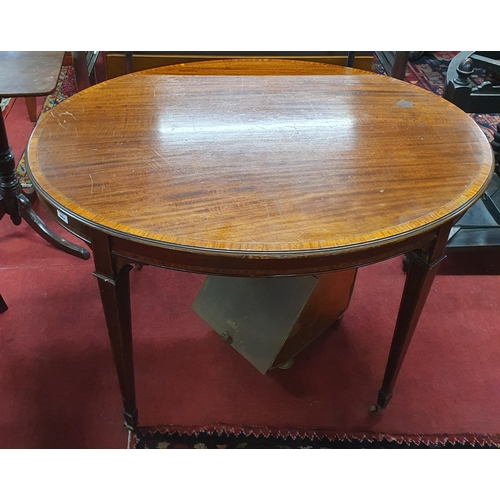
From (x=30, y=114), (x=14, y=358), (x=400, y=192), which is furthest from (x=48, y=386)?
(x=30, y=114)

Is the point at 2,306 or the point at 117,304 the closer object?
the point at 117,304

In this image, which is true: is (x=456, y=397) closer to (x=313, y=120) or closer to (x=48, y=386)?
(x=313, y=120)

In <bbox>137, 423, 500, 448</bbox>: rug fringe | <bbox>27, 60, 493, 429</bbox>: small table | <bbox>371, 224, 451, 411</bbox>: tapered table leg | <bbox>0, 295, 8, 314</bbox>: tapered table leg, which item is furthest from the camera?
<bbox>0, 295, 8, 314</bbox>: tapered table leg

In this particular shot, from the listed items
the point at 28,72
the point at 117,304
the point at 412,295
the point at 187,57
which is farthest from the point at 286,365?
the point at 187,57

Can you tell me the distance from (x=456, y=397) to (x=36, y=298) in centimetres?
124

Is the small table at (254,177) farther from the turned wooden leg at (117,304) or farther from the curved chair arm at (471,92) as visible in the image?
the curved chair arm at (471,92)

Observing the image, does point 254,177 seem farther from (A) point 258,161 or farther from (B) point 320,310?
(B) point 320,310

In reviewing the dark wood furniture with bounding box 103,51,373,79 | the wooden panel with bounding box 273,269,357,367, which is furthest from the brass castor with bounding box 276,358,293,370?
the dark wood furniture with bounding box 103,51,373,79

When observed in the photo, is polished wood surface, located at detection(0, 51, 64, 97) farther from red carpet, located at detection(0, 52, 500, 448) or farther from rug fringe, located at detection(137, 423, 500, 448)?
rug fringe, located at detection(137, 423, 500, 448)

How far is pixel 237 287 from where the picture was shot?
52.7 inches

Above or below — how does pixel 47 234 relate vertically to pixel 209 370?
above

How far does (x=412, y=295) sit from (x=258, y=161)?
0.42 metres

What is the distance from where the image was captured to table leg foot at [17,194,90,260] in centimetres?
164

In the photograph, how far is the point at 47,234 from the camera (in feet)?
5.45
